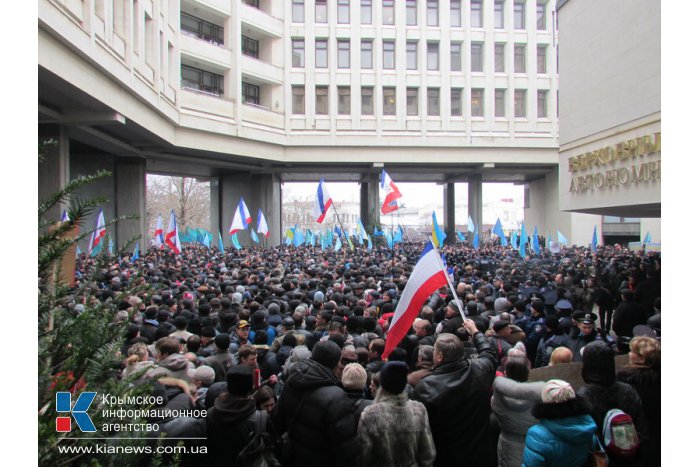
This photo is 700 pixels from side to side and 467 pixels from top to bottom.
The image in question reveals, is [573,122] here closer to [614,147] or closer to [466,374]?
[614,147]

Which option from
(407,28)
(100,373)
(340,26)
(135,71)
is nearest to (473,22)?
(407,28)

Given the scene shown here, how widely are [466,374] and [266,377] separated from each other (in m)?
2.60

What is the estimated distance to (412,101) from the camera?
117 ft

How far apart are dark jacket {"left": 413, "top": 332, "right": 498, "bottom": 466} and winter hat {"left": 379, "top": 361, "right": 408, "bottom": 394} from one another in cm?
43

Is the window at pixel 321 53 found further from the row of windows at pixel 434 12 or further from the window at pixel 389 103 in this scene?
the window at pixel 389 103

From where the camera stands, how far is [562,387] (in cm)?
320

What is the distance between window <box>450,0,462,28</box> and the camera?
3625cm

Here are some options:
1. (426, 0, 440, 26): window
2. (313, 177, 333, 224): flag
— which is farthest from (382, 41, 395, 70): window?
(313, 177, 333, 224): flag

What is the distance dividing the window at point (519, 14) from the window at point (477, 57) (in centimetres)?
274

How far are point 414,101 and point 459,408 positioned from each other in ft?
111

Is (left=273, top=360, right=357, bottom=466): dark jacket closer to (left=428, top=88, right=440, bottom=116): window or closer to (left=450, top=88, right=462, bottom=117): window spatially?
(left=428, top=88, right=440, bottom=116): window

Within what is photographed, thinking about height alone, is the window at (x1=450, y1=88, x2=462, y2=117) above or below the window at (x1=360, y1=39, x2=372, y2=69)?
below

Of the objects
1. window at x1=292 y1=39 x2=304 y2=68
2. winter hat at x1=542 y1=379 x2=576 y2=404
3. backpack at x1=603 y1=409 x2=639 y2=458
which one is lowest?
backpack at x1=603 y1=409 x2=639 y2=458

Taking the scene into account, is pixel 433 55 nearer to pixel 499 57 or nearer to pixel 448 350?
pixel 499 57
